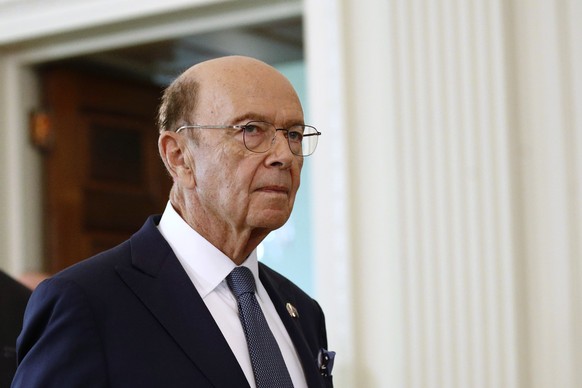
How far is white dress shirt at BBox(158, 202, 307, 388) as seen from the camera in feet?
6.52

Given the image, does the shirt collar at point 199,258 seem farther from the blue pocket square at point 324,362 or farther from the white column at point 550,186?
the white column at point 550,186

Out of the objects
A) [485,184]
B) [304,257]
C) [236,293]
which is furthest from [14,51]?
[236,293]

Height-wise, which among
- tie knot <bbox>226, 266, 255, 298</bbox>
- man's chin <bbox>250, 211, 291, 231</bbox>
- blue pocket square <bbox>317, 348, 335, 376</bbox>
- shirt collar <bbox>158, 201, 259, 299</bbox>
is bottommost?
blue pocket square <bbox>317, 348, 335, 376</bbox>

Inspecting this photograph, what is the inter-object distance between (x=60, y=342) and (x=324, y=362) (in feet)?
2.17

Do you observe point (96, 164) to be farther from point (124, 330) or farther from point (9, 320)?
point (124, 330)

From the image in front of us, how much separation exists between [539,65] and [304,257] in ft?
5.35

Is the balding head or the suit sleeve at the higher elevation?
the balding head

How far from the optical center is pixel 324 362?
2.22 meters

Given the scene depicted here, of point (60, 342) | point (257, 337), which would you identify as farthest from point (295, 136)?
point (60, 342)

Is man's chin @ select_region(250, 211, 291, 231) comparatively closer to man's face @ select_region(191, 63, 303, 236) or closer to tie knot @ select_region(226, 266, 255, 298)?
man's face @ select_region(191, 63, 303, 236)

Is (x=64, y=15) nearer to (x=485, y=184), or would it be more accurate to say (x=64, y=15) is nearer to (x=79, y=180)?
(x=79, y=180)

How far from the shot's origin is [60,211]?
4598mm

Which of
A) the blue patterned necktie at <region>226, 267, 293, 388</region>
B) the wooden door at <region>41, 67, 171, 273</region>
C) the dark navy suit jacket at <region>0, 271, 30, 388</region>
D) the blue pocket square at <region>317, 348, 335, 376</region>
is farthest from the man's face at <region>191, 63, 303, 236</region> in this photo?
the wooden door at <region>41, 67, 171, 273</region>

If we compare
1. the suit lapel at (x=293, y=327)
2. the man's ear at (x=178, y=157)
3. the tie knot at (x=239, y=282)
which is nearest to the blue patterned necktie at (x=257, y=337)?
the tie knot at (x=239, y=282)
